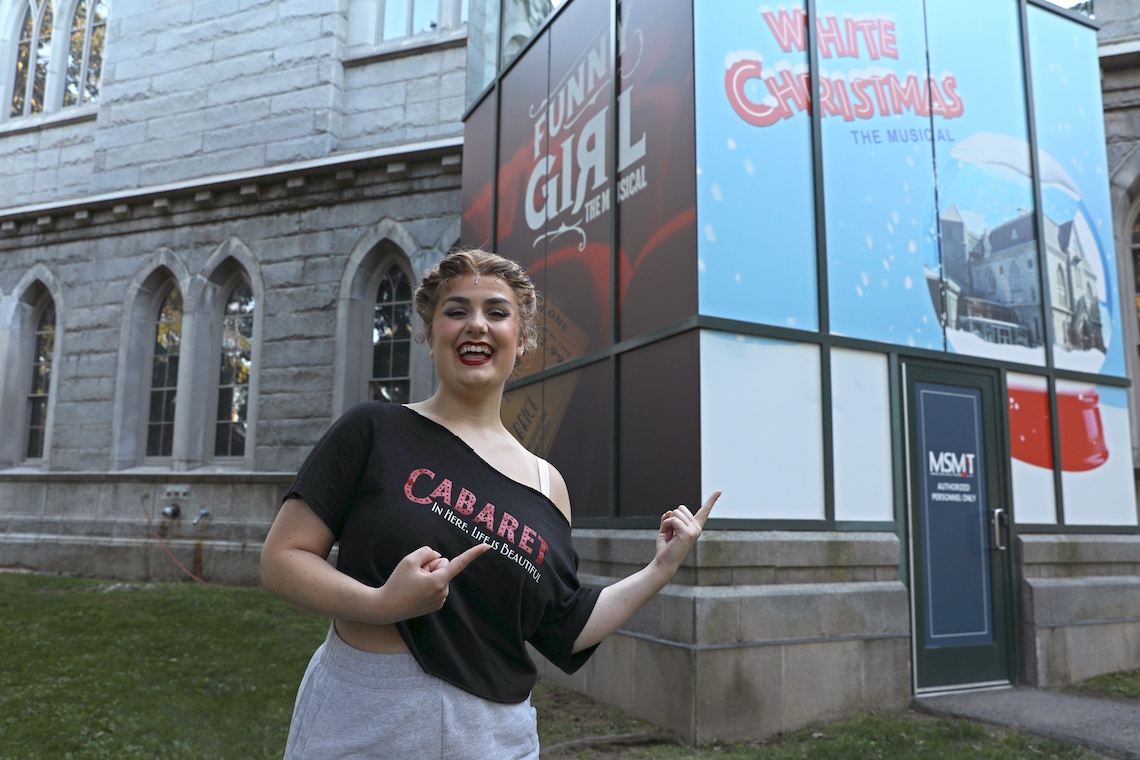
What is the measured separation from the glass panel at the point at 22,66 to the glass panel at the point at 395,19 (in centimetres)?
748

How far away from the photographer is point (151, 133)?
48.4 feet

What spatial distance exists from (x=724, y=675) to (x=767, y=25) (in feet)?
15.9

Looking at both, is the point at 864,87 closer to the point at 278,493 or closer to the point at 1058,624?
the point at 1058,624

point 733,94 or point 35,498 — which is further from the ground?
point 733,94

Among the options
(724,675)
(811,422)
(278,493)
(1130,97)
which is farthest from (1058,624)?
(278,493)

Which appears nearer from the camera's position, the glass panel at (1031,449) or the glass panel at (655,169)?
the glass panel at (655,169)

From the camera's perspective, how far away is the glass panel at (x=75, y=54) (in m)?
16.2

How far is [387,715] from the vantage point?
1682 millimetres

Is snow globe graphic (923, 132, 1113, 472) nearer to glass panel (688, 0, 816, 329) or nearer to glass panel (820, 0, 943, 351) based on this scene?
glass panel (820, 0, 943, 351)

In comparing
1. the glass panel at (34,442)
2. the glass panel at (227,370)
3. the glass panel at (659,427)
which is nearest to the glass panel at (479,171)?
the glass panel at (659,427)

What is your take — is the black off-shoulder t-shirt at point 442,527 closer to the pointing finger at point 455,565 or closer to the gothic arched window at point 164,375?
the pointing finger at point 455,565

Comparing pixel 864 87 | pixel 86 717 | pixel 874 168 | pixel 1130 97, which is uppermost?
pixel 1130 97

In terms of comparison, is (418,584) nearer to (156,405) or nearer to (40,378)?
(156,405)

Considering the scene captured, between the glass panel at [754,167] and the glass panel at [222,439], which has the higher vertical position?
the glass panel at [754,167]
